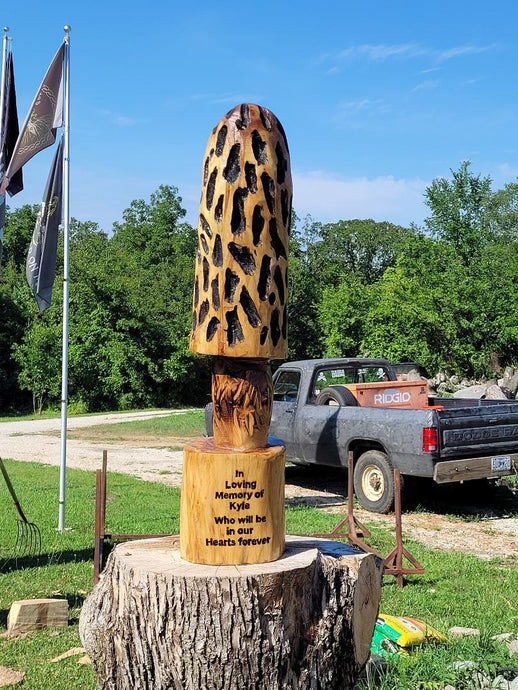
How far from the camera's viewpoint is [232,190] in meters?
3.66

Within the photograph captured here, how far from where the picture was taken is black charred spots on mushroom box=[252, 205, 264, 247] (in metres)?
3.69

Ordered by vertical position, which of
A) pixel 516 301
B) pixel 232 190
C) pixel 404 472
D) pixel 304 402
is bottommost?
pixel 404 472

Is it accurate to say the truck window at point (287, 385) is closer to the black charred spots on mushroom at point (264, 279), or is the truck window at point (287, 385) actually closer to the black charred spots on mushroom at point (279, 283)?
the black charred spots on mushroom at point (279, 283)

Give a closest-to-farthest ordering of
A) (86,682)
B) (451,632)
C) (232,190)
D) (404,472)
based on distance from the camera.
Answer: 1. (232,190)
2. (86,682)
3. (451,632)
4. (404,472)

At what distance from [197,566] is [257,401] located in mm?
835

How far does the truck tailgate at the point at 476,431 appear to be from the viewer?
874 centimetres

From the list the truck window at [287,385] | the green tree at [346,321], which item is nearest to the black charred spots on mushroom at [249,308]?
the truck window at [287,385]

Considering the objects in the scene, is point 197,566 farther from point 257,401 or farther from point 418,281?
point 418,281

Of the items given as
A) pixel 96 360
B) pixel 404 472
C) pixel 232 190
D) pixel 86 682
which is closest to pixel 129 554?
pixel 86 682

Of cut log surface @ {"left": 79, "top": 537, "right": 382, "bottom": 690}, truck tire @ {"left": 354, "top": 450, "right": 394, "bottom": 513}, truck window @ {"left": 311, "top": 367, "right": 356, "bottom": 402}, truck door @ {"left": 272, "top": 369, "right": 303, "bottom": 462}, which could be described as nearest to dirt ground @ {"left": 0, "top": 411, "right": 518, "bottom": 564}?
truck tire @ {"left": 354, "top": 450, "right": 394, "bottom": 513}

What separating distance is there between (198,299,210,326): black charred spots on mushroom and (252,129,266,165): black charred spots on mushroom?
729 millimetres

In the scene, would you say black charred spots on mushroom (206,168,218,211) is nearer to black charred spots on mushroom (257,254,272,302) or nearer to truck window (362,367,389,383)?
black charred spots on mushroom (257,254,272,302)

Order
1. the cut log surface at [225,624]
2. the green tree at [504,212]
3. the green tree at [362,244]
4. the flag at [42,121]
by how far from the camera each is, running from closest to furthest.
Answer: the cut log surface at [225,624], the flag at [42,121], the green tree at [362,244], the green tree at [504,212]

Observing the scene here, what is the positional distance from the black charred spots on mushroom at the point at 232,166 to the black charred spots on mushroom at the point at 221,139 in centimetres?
6
